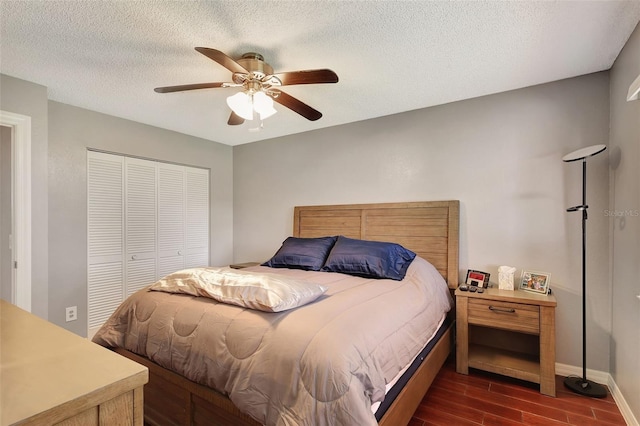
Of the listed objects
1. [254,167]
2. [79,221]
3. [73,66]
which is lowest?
[79,221]

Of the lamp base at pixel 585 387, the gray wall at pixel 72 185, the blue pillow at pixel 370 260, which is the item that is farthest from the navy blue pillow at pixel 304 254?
the lamp base at pixel 585 387

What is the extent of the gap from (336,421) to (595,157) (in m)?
2.69

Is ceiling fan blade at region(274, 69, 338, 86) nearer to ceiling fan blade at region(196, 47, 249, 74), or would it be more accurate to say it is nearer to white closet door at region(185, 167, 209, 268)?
ceiling fan blade at region(196, 47, 249, 74)

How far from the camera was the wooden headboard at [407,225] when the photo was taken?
2939 millimetres

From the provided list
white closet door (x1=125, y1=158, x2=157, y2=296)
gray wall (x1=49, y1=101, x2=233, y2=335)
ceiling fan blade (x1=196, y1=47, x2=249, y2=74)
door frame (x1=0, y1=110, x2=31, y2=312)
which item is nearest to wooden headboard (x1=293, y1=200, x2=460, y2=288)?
white closet door (x1=125, y1=158, x2=157, y2=296)

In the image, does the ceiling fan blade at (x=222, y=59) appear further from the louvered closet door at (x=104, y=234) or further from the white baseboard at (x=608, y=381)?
the white baseboard at (x=608, y=381)

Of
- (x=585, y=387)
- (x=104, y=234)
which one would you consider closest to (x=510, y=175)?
(x=585, y=387)

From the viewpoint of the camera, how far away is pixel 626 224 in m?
2.05

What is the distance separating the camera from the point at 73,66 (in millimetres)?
2346

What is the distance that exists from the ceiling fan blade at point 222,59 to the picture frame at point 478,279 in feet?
8.00

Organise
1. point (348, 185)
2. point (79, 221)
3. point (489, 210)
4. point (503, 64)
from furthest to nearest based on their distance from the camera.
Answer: point (348, 185) → point (79, 221) → point (489, 210) → point (503, 64)

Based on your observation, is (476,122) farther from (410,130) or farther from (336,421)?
(336,421)

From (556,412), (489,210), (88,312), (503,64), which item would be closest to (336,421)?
(556,412)

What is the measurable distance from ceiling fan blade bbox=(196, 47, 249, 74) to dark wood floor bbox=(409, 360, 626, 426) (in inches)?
96.2
